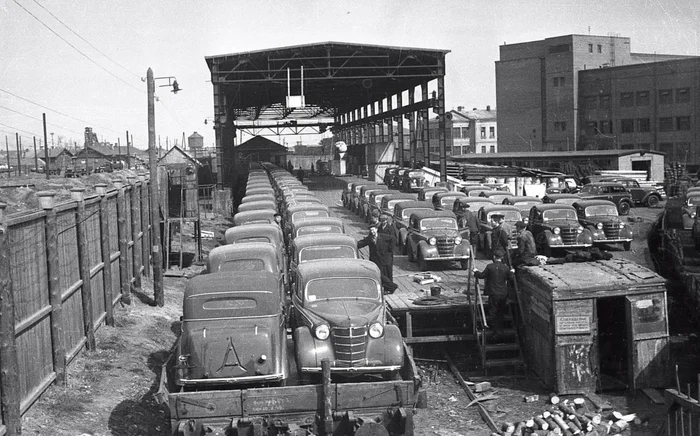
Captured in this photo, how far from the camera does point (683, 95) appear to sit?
2648 inches

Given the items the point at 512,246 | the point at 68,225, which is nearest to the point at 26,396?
the point at 68,225

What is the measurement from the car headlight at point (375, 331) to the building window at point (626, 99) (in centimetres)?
6784

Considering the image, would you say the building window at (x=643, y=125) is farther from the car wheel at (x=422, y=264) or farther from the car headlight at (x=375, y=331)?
the car headlight at (x=375, y=331)

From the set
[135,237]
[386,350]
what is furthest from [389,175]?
[386,350]

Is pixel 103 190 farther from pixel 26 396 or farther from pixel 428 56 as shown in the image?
pixel 428 56

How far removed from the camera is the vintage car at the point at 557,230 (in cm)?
2388

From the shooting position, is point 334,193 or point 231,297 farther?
point 334,193

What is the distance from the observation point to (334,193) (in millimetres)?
52406

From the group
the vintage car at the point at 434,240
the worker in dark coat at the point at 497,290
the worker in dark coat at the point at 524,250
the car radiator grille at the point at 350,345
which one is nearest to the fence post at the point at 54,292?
the car radiator grille at the point at 350,345

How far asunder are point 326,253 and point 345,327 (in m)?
5.03

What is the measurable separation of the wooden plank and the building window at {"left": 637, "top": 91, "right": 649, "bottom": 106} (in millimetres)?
64296

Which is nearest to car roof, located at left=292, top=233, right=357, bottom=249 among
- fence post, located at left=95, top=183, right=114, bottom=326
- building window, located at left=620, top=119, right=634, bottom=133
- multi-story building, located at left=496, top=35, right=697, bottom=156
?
fence post, located at left=95, top=183, right=114, bottom=326

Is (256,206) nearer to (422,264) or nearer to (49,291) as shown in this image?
(422,264)

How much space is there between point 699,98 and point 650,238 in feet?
158
